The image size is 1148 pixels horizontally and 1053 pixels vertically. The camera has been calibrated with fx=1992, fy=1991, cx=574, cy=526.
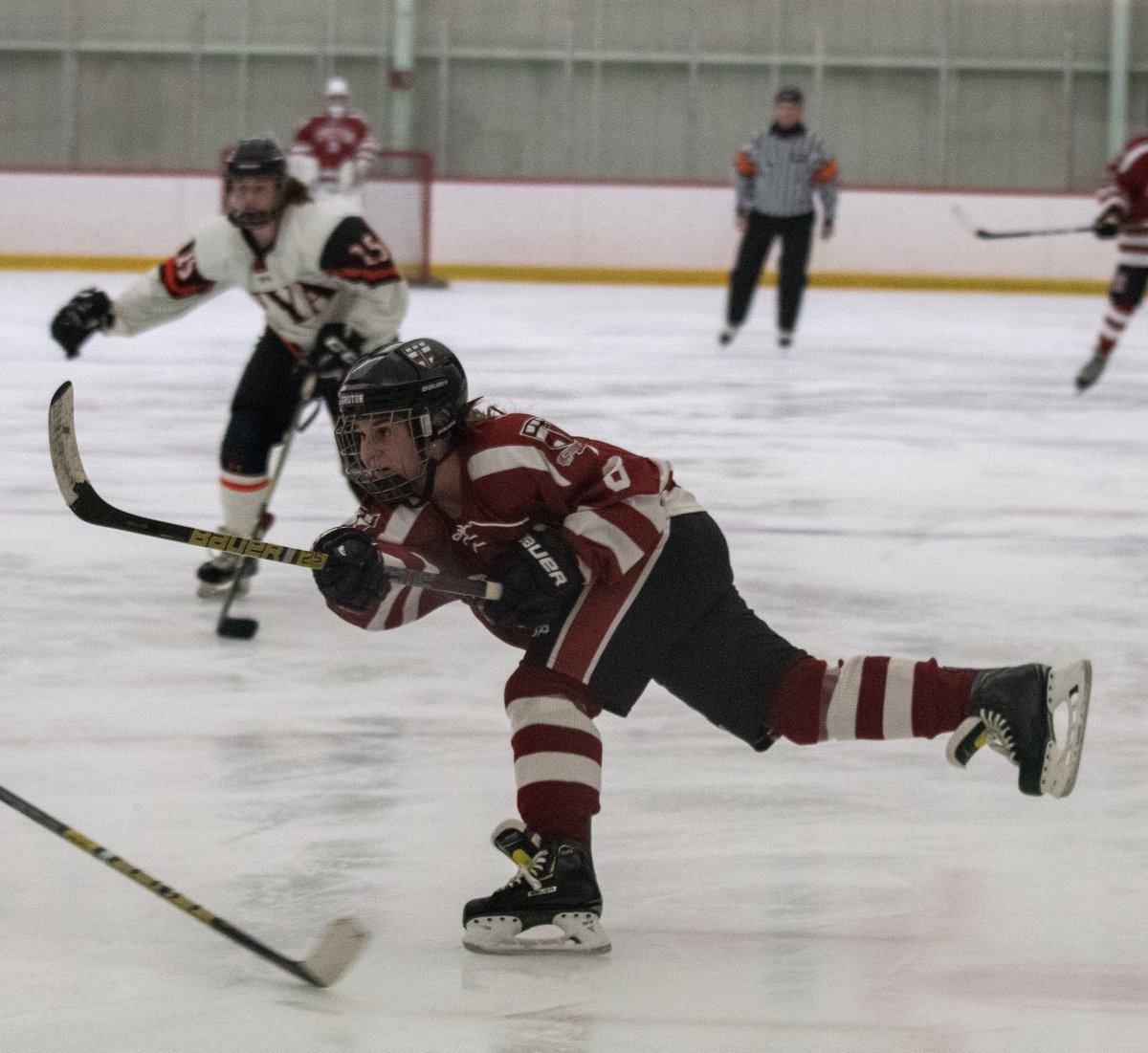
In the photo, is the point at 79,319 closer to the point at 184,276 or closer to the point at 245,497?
the point at 184,276

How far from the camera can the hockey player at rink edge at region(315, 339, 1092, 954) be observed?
1947 mm

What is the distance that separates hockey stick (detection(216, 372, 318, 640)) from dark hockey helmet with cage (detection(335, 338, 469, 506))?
4.31 feet

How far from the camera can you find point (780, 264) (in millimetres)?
8734

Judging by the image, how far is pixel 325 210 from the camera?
3.55 m

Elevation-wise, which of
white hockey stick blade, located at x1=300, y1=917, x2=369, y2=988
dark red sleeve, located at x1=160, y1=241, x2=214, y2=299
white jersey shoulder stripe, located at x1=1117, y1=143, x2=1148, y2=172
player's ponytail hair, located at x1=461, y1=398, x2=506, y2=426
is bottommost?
white hockey stick blade, located at x1=300, y1=917, x2=369, y2=988

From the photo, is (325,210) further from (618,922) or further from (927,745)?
(618,922)

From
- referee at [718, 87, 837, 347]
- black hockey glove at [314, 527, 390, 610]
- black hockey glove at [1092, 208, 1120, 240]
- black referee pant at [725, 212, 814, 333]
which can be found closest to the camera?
black hockey glove at [314, 527, 390, 610]

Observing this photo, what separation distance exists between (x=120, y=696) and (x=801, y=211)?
6271 millimetres

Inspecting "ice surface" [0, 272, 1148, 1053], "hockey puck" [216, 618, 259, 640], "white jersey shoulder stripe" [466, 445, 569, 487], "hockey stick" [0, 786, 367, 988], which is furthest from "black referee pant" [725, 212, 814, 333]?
"hockey stick" [0, 786, 367, 988]

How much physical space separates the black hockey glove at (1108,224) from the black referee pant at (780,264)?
163 cm

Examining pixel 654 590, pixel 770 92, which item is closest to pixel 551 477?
pixel 654 590

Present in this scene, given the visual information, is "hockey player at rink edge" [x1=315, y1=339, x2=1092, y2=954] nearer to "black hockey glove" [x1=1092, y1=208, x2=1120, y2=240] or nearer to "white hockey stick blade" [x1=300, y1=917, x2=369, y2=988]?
"white hockey stick blade" [x1=300, y1=917, x2=369, y2=988]

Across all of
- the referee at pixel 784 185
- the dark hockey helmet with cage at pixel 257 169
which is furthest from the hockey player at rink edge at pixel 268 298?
the referee at pixel 784 185

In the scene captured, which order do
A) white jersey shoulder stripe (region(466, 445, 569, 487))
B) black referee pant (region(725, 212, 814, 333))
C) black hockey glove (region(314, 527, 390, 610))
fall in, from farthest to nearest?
black referee pant (region(725, 212, 814, 333)) → white jersey shoulder stripe (region(466, 445, 569, 487)) → black hockey glove (region(314, 527, 390, 610))
